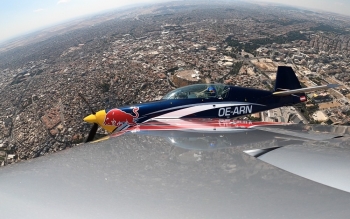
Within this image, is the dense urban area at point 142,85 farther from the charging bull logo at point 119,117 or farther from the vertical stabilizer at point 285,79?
the charging bull logo at point 119,117

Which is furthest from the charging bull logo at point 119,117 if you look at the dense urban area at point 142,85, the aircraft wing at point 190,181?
the dense urban area at point 142,85

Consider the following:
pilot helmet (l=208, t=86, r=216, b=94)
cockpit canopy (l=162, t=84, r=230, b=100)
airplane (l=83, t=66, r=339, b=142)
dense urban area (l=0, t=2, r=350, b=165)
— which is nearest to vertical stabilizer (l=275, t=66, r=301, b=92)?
airplane (l=83, t=66, r=339, b=142)

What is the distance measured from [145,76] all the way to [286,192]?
1027 inches

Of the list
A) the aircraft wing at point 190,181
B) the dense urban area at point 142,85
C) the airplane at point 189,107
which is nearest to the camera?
the aircraft wing at point 190,181

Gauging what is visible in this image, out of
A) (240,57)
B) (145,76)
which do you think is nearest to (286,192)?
(145,76)

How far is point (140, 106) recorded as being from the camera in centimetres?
848

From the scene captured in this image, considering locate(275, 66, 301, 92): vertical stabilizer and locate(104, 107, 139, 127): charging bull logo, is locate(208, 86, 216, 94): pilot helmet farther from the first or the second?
locate(275, 66, 301, 92): vertical stabilizer

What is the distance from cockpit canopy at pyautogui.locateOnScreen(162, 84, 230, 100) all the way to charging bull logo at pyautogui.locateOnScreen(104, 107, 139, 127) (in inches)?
61.6

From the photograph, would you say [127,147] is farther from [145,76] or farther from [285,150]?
[145,76]

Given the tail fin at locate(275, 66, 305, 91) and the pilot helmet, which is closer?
the pilot helmet

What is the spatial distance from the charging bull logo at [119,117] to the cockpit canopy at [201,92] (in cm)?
156

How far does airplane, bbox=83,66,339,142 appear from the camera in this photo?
8.41 metres

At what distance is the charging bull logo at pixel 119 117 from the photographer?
8.43m

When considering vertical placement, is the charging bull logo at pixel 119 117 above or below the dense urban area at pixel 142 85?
above
